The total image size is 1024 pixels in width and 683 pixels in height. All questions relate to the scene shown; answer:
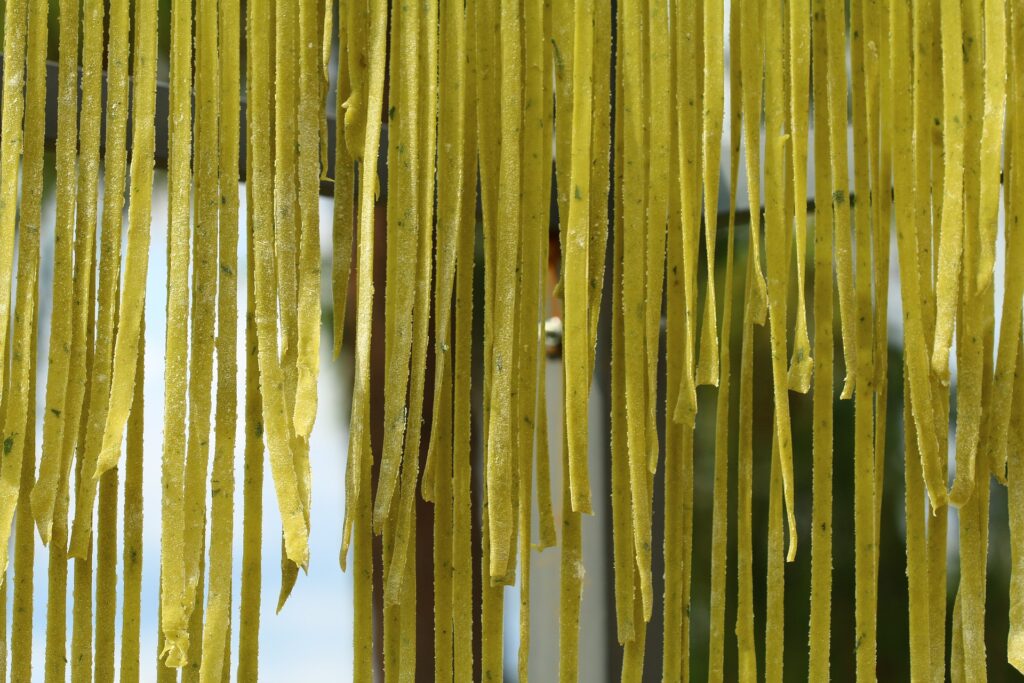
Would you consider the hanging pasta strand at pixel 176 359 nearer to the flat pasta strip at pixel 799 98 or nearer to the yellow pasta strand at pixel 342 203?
the yellow pasta strand at pixel 342 203

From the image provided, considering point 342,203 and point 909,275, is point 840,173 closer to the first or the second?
point 909,275

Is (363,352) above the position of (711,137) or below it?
below

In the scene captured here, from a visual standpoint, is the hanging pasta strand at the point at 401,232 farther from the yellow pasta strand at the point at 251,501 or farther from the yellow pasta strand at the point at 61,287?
the yellow pasta strand at the point at 61,287

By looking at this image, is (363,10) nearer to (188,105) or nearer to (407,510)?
(188,105)

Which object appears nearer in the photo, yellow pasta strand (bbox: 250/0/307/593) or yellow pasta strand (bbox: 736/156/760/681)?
yellow pasta strand (bbox: 250/0/307/593)

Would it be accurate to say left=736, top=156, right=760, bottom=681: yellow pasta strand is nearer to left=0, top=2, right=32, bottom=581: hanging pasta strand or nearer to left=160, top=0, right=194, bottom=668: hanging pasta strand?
left=160, top=0, right=194, bottom=668: hanging pasta strand

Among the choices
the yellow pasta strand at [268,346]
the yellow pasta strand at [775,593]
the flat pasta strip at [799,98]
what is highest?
the flat pasta strip at [799,98]

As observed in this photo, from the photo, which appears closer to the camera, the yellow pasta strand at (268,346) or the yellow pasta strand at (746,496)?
the yellow pasta strand at (268,346)

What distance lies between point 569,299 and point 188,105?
27cm

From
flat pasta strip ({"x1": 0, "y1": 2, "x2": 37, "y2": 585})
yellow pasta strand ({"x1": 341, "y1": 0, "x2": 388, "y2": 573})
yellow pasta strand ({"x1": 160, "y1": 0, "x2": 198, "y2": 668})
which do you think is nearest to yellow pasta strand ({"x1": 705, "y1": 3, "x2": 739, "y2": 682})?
yellow pasta strand ({"x1": 341, "y1": 0, "x2": 388, "y2": 573})

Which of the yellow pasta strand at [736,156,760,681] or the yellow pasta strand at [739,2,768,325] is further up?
the yellow pasta strand at [739,2,768,325]

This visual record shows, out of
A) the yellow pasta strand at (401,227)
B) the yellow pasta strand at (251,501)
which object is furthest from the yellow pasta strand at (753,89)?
the yellow pasta strand at (251,501)

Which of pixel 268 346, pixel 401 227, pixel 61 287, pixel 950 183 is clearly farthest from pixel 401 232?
pixel 950 183

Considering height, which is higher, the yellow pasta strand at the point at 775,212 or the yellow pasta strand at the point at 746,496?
the yellow pasta strand at the point at 775,212
